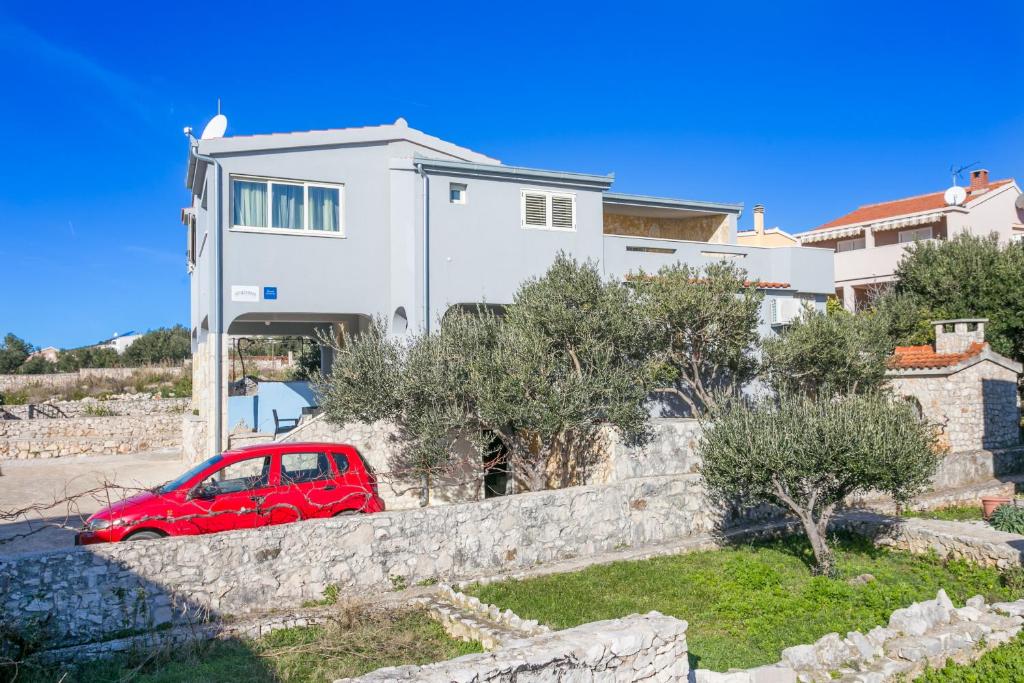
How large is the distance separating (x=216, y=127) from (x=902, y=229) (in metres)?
30.5

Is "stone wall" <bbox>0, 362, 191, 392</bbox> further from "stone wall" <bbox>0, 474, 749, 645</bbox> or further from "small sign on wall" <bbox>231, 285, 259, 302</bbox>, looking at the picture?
"stone wall" <bbox>0, 474, 749, 645</bbox>

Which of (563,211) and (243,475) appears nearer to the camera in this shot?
(243,475)

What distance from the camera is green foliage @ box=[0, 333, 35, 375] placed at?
1837 inches

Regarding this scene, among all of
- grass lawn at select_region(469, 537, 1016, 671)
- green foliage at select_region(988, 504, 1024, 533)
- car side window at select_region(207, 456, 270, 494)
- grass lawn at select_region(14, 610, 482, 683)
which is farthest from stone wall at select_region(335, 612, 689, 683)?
green foliage at select_region(988, 504, 1024, 533)

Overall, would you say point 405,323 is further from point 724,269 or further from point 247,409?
point 724,269

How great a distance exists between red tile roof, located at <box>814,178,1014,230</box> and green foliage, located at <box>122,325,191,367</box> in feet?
139

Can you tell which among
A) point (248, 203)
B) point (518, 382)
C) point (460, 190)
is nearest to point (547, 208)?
point (460, 190)

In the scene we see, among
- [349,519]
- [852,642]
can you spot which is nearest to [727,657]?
[852,642]

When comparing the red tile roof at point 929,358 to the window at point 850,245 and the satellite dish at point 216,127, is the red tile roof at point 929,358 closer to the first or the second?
the window at point 850,245

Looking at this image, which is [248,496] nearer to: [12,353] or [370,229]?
[370,229]

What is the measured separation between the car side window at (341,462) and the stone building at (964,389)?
16221 mm

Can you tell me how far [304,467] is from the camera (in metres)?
12.1

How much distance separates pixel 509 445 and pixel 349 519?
491 cm

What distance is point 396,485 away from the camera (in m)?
15.5
